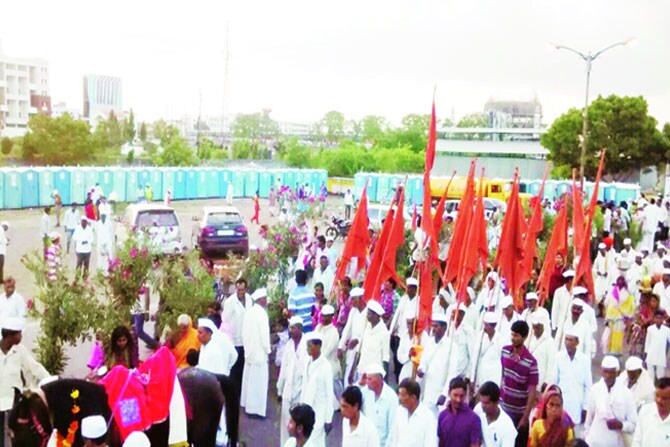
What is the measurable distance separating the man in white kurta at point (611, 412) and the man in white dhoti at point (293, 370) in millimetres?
2644

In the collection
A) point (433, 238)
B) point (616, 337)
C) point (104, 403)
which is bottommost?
point (616, 337)

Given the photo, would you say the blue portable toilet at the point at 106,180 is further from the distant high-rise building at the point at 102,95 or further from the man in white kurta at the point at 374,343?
the distant high-rise building at the point at 102,95

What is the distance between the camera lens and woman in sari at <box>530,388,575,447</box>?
18.2ft

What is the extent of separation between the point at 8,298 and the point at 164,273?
6.04ft

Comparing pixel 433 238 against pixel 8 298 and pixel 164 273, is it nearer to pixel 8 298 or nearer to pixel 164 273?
pixel 164 273

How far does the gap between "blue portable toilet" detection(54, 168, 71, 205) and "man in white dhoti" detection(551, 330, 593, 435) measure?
93.9 ft

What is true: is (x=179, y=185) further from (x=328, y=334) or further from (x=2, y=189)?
(x=328, y=334)

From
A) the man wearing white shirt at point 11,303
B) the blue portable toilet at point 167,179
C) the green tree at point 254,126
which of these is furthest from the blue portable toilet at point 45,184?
the green tree at point 254,126

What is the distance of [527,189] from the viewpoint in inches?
1513

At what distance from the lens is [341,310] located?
1041 centimetres

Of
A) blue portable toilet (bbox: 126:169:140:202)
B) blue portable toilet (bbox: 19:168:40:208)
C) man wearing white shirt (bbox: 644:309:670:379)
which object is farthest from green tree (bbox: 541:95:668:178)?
man wearing white shirt (bbox: 644:309:670:379)

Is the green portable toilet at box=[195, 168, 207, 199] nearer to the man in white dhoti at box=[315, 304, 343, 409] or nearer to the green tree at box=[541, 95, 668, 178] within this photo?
the green tree at box=[541, 95, 668, 178]

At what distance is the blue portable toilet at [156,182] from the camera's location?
3700cm

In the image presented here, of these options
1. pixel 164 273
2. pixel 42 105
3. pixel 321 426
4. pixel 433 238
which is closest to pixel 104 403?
pixel 321 426
